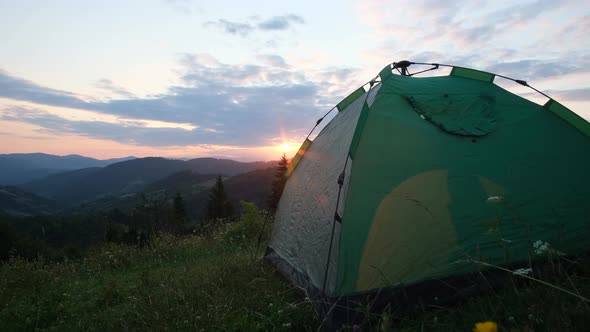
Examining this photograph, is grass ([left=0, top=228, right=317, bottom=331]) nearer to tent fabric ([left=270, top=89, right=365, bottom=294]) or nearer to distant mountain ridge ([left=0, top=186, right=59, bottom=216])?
tent fabric ([left=270, top=89, right=365, bottom=294])

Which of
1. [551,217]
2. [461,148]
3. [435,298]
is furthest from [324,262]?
[551,217]

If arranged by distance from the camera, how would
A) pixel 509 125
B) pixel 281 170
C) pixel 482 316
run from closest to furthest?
1. pixel 482 316
2. pixel 509 125
3. pixel 281 170

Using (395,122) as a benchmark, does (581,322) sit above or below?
below

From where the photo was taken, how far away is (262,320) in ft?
13.9

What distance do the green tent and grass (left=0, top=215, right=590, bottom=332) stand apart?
42 cm

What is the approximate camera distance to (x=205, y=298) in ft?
16.2

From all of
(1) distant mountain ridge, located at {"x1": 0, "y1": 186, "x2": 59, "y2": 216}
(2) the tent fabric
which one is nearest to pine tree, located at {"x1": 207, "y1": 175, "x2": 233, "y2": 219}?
(2) the tent fabric

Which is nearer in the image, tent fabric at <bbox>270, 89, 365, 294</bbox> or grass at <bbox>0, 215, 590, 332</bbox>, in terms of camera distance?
grass at <bbox>0, 215, 590, 332</bbox>

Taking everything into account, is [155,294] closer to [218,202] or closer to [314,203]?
[314,203]

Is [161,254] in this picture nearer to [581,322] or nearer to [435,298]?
[435,298]

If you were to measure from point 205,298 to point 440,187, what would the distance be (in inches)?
131

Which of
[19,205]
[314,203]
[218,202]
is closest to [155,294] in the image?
[314,203]

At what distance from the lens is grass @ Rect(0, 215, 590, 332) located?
313cm

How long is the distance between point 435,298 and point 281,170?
42799 millimetres
